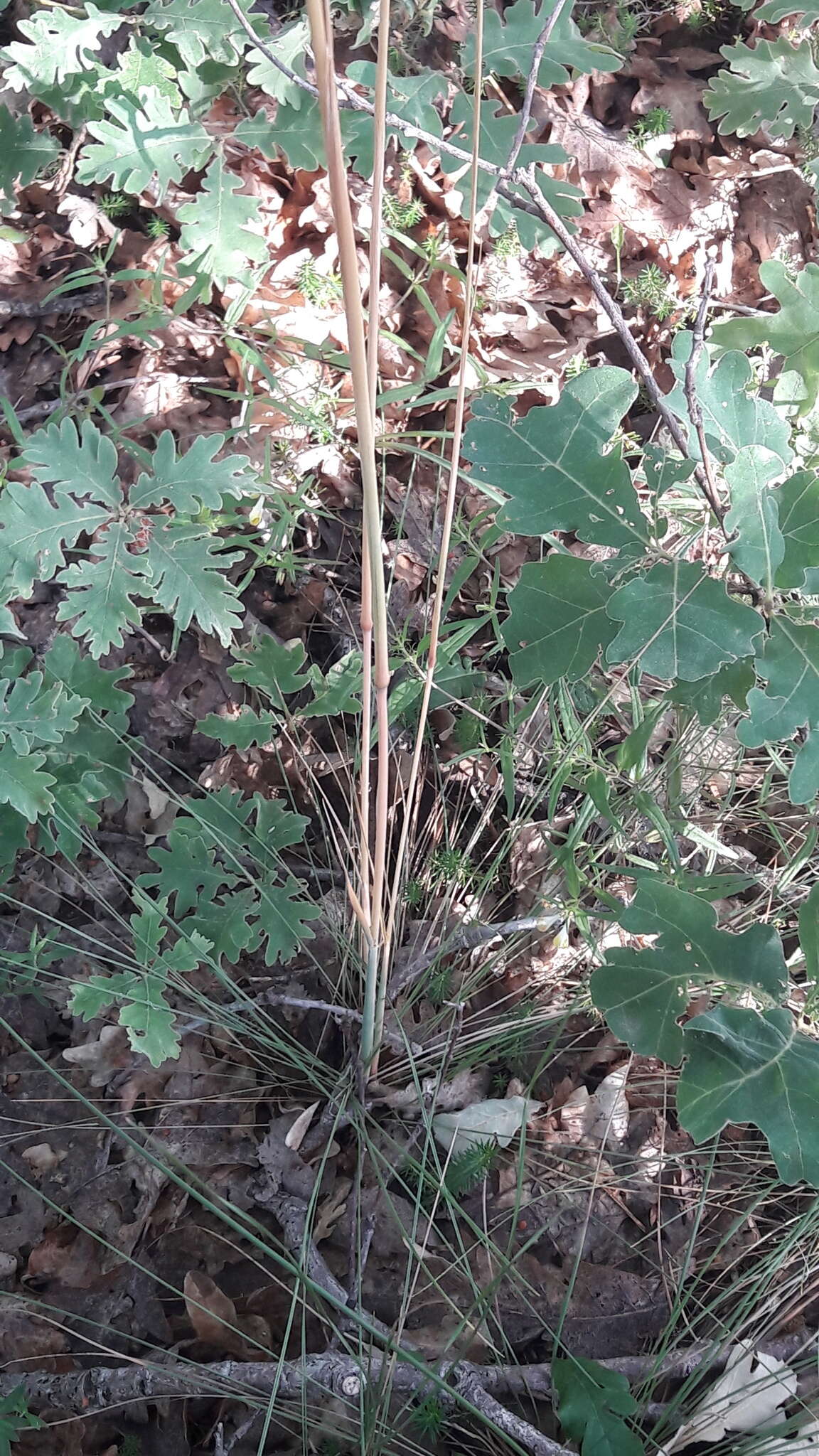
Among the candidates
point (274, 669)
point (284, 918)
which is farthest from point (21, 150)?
point (284, 918)

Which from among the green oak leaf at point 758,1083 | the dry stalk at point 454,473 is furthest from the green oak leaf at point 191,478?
the green oak leaf at point 758,1083

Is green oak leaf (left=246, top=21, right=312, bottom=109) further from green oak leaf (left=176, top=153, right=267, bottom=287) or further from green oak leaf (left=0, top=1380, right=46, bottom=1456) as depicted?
green oak leaf (left=0, top=1380, right=46, bottom=1456)

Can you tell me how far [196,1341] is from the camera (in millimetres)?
1521

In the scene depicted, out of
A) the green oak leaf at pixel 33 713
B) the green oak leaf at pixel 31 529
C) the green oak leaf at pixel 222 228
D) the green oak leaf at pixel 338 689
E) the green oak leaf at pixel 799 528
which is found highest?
the green oak leaf at pixel 222 228

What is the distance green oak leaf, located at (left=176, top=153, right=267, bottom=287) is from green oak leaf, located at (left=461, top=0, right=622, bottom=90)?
505mm

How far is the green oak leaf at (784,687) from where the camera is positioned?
3.74ft

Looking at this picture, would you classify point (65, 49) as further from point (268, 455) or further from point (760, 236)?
point (760, 236)

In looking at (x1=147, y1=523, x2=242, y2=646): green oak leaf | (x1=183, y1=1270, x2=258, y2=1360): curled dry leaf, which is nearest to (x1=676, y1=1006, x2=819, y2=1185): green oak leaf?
(x1=183, y1=1270, x2=258, y2=1360): curled dry leaf

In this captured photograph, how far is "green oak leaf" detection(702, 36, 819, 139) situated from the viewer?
66.2 inches

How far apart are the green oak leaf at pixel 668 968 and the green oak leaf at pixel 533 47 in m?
1.51

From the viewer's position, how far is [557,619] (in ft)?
4.15

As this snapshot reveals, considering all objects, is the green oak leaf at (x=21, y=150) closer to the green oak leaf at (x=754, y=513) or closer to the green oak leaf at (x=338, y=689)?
the green oak leaf at (x=338, y=689)

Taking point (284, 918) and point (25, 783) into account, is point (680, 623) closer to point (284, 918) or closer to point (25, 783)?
point (284, 918)

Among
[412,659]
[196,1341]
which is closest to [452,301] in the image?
[412,659]
